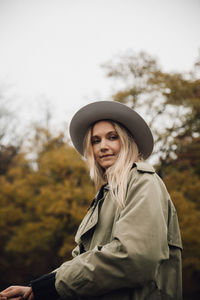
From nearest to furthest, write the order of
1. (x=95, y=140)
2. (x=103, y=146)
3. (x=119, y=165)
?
1. (x=119, y=165)
2. (x=103, y=146)
3. (x=95, y=140)

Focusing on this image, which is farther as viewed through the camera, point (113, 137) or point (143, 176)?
point (113, 137)

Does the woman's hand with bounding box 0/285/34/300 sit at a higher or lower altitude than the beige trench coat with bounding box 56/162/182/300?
lower

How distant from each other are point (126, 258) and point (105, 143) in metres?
0.98

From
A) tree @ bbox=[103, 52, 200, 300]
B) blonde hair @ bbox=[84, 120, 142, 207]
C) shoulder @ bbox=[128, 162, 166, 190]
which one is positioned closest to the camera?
shoulder @ bbox=[128, 162, 166, 190]

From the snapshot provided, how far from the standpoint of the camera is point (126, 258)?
1.22m

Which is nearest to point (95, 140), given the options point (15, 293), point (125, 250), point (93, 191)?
point (125, 250)

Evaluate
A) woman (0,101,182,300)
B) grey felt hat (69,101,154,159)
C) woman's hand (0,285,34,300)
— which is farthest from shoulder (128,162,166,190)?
woman's hand (0,285,34,300)

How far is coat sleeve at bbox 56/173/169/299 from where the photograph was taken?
4.05ft

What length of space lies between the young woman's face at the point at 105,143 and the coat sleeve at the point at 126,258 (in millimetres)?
671

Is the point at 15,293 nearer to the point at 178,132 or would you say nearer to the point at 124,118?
the point at 124,118

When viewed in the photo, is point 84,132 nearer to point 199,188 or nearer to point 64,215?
point 199,188

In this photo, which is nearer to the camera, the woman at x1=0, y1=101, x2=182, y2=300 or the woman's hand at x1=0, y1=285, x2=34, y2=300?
the woman at x1=0, y1=101, x2=182, y2=300

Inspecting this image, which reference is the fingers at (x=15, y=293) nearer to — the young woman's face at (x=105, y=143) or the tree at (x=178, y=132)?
the young woman's face at (x=105, y=143)

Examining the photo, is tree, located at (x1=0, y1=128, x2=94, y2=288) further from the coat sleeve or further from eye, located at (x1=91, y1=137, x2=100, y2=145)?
the coat sleeve
